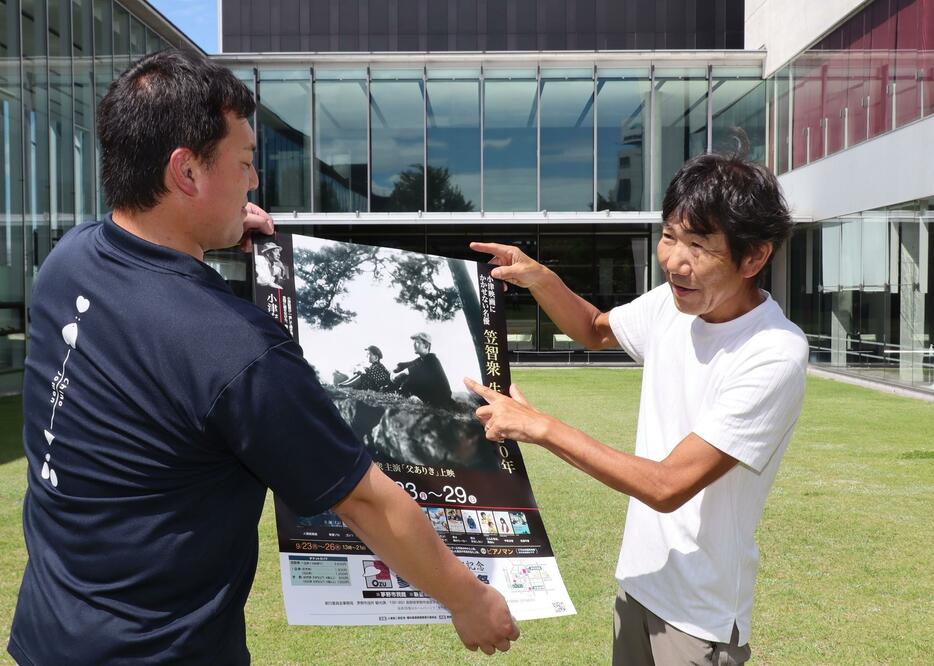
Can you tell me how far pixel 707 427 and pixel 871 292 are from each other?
16064 mm

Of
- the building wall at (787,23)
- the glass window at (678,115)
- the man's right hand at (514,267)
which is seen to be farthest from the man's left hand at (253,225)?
the glass window at (678,115)

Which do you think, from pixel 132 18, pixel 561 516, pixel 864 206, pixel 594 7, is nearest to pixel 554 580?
pixel 561 516

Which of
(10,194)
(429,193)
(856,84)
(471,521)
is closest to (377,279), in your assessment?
(471,521)

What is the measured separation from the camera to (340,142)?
2186cm

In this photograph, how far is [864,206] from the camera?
16656 mm

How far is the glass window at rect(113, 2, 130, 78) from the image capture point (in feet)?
56.7

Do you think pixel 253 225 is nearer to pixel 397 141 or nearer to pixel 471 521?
pixel 471 521

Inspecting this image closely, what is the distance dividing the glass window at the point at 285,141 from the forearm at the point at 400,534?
20.8 meters

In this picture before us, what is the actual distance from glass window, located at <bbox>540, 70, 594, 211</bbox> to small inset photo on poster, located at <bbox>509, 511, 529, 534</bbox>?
19919 millimetres

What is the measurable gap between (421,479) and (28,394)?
89cm

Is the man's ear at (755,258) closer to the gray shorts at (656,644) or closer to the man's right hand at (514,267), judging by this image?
the man's right hand at (514,267)

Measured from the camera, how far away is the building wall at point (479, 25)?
33.5 meters

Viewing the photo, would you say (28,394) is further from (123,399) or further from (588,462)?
Answer: (588,462)

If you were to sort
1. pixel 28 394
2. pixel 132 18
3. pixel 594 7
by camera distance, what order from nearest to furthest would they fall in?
1. pixel 28 394
2. pixel 132 18
3. pixel 594 7
